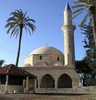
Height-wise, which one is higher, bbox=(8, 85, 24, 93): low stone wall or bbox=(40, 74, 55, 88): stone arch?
bbox=(40, 74, 55, 88): stone arch

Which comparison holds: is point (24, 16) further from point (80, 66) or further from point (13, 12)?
point (80, 66)

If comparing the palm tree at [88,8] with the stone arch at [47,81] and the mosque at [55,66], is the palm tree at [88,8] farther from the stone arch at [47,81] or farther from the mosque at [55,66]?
the stone arch at [47,81]

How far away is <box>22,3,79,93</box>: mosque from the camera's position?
3706cm

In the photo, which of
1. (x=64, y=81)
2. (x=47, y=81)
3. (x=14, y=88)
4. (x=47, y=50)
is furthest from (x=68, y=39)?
(x=14, y=88)

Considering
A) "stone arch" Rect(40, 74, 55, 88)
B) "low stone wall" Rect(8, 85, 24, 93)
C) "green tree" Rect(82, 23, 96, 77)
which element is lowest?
"low stone wall" Rect(8, 85, 24, 93)

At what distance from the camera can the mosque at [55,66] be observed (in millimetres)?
37062

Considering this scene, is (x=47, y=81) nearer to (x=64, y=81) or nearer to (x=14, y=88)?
(x=64, y=81)

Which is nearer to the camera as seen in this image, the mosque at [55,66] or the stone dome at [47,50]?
the mosque at [55,66]

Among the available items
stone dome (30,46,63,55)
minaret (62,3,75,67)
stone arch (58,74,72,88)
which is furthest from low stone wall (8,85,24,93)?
stone dome (30,46,63,55)

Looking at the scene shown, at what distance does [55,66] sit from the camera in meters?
37.8

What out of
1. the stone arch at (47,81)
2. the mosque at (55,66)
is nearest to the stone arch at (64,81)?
the mosque at (55,66)

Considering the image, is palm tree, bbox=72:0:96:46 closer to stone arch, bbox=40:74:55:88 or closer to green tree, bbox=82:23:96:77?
green tree, bbox=82:23:96:77

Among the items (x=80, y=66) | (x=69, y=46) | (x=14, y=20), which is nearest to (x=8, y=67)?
(x=14, y=20)

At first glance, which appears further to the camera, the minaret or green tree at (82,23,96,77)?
the minaret
